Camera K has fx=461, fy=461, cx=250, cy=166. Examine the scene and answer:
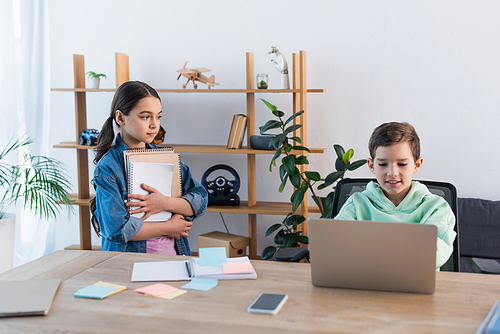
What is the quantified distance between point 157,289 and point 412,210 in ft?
2.92

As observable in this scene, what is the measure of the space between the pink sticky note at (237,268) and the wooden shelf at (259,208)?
1.65m

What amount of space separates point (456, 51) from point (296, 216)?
5.09 ft

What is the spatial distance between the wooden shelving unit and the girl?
1.24m

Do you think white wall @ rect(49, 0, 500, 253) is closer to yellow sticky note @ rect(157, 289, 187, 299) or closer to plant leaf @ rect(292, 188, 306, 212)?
plant leaf @ rect(292, 188, 306, 212)

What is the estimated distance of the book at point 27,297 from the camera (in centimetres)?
113

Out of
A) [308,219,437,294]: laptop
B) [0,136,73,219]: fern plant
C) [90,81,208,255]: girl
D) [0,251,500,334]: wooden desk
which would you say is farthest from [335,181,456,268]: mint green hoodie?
[0,136,73,219]: fern plant

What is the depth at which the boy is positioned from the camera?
5.10ft

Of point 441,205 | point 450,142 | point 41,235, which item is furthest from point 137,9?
point 441,205

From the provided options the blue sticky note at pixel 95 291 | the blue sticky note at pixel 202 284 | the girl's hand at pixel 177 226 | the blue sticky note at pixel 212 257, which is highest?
the girl's hand at pixel 177 226

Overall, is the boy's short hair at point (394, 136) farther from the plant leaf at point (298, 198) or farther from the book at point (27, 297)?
the plant leaf at point (298, 198)

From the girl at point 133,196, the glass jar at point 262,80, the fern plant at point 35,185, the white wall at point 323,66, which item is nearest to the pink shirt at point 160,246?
the girl at point 133,196

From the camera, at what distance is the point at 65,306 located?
118 centimetres

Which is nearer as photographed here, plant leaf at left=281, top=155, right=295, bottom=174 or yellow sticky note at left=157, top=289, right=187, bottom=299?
yellow sticky note at left=157, top=289, right=187, bottom=299

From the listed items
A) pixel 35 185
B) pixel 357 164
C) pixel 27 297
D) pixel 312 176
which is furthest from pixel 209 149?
pixel 27 297
